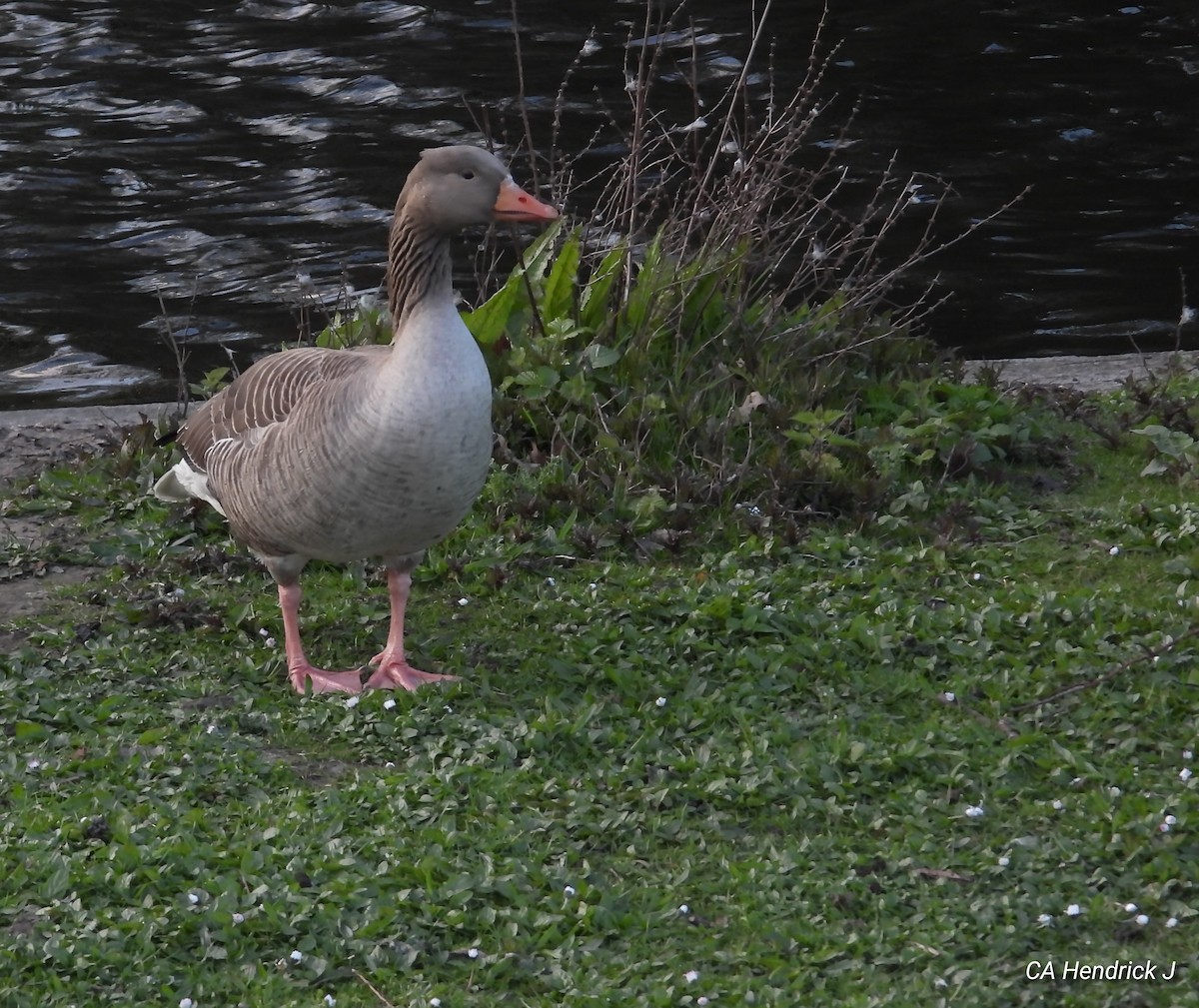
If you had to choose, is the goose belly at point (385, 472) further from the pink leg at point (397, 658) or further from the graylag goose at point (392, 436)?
the pink leg at point (397, 658)

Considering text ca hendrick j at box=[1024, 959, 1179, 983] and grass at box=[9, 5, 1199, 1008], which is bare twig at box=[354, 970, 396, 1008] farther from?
text ca hendrick j at box=[1024, 959, 1179, 983]

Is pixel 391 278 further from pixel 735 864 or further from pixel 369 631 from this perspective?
pixel 735 864

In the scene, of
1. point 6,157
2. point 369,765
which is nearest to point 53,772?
point 369,765

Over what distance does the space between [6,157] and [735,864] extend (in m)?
11.0

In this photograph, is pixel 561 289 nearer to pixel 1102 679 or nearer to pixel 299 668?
pixel 299 668

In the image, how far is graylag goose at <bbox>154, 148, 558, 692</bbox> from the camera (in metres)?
4.67

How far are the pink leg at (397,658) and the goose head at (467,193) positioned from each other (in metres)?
1.13

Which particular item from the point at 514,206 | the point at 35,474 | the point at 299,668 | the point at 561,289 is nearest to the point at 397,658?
the point at 299,668

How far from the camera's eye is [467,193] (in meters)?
4.88

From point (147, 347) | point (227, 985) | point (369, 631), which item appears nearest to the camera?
point (227, 985)

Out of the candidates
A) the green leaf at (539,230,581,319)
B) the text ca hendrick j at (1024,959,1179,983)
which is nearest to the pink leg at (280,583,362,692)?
the green leaf at (539,230,581,319)

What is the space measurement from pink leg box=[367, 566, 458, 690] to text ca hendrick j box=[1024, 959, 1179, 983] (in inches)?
82.6

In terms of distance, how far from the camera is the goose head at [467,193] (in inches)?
192

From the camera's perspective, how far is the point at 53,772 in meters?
4.47
